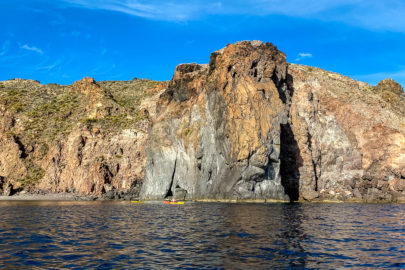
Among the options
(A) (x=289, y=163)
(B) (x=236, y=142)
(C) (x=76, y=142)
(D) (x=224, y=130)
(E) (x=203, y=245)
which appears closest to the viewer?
(E) (x=203, y=245)

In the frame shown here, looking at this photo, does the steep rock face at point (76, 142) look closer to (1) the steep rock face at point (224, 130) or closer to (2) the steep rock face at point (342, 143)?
(1) the steep rock face at point (224, 130)

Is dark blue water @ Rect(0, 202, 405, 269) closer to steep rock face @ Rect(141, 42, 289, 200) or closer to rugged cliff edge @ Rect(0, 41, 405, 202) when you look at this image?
steep rock face @ Rect(141, 42, 289, 200)

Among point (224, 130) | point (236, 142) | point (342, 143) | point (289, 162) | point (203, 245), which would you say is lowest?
point (203, 245)

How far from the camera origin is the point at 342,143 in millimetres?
92312

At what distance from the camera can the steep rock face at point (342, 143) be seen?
83.9 meters

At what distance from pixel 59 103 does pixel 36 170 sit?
145 feet

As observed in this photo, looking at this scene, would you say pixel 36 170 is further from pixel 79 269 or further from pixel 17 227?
pixel 79 269

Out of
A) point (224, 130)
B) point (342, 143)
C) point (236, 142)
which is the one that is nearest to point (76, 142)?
point (224, 130)

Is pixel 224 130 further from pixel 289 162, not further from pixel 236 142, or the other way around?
pixel 289 162

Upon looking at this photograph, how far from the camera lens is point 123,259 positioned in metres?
21.0

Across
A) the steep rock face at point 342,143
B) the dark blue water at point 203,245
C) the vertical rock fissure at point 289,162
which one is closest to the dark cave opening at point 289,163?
the vertical rock fissure at point 289,162

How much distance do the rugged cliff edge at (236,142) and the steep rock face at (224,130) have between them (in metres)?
0.25

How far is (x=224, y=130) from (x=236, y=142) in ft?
14.1

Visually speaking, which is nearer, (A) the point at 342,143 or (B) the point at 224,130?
(B) the point at 224,130
